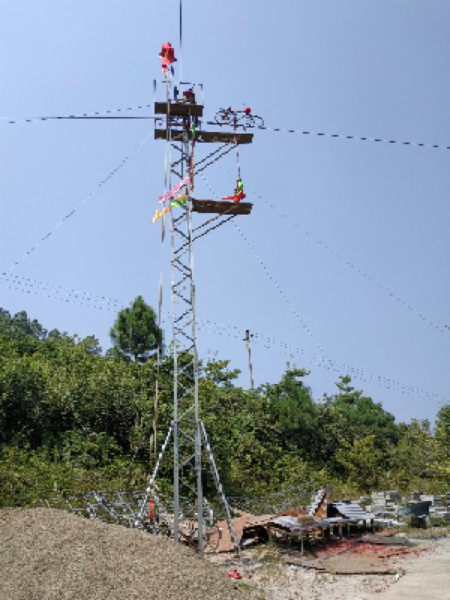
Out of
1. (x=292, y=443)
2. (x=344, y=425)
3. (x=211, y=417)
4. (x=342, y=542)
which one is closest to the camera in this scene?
(x=342, y=542)

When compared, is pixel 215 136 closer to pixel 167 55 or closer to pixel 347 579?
pixel 167 55

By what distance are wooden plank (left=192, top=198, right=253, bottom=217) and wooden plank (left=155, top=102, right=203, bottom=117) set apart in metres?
2.44

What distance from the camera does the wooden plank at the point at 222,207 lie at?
47.9 ft

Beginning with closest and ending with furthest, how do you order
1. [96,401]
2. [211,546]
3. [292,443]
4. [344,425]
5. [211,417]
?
[211,546]
[96,401]
[211,417]
[292,443]
[344,425]

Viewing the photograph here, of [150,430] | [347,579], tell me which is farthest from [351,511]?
[150,430]

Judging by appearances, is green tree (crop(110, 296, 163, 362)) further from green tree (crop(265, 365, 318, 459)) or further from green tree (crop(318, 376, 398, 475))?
green tree (crop(318, 376, 398, 475))

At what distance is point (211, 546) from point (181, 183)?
9.30 metres

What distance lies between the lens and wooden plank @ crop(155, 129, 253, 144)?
1479 cm

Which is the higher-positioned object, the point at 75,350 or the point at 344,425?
the point at 75,350

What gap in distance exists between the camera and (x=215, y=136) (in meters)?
15.1

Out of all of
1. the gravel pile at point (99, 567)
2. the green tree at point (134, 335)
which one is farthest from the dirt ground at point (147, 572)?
the green tree at point (134, 335)

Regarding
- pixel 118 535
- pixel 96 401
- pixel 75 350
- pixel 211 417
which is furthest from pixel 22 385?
pixel 118 535

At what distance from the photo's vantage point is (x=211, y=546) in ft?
44.6

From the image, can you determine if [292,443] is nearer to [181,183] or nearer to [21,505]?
[21,505]
